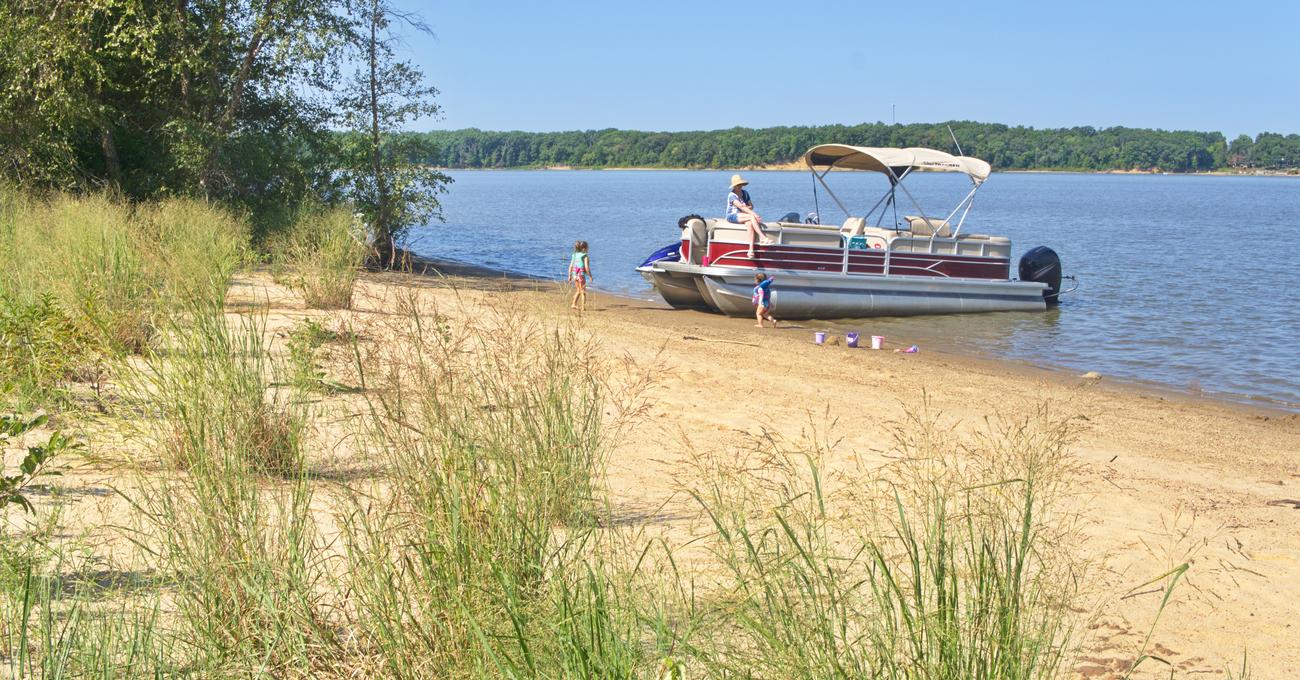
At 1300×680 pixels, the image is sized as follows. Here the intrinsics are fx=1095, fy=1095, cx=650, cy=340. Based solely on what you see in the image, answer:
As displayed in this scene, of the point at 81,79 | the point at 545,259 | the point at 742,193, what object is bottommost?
the point at 545,259

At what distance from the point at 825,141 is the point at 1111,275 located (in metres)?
95.9

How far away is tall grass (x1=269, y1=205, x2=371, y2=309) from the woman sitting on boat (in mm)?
5311

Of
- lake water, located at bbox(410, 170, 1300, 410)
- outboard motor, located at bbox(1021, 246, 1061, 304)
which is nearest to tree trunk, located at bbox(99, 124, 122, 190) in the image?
lake water, located at bbox(410, 170, 1300, 410)

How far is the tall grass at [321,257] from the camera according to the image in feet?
40.2

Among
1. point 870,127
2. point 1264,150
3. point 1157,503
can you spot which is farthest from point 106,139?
point 1264,150

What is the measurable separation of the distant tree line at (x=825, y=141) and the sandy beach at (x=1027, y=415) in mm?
104042

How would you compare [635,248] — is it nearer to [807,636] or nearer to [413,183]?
[413,183]

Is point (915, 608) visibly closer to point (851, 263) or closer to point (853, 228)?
point (851, 263)

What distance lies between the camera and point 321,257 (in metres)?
12.9

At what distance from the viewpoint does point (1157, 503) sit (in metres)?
6.86

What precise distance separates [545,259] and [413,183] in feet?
34.0

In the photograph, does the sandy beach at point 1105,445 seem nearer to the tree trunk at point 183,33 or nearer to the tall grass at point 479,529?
the tall grass at point 479,529

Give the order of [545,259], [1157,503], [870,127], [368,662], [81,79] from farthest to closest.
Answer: [870,127] → [545,259] → [81,79] → [1157,503] → [368,662]

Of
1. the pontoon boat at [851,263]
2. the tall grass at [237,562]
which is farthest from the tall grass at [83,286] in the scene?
the pontoon boat at [851,263]
